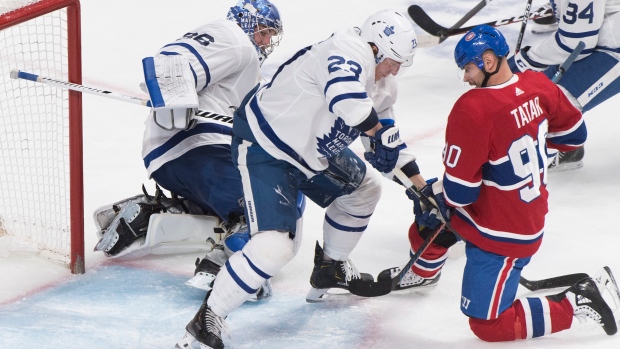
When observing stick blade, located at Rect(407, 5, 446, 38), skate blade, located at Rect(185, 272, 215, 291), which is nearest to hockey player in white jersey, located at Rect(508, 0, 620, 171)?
stick blade, located at Rect(407, 5, 446, 38)

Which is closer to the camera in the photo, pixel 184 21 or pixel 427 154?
pixel 427 154

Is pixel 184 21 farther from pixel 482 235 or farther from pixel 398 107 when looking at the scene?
pixel 482 235

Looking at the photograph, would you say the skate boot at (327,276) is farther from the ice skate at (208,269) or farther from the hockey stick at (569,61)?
the hockey stick at (569,61)

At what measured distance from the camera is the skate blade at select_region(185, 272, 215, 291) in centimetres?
319

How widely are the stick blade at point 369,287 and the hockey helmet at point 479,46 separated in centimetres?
87

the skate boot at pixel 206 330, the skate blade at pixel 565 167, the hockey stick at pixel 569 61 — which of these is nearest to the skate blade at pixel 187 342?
the skate boot at pixel 206 330

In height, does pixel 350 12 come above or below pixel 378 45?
below

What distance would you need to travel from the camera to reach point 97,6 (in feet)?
21.3

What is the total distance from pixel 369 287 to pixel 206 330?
0.67 m

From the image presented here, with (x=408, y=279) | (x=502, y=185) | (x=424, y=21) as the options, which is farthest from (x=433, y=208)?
(x=424, y=21)

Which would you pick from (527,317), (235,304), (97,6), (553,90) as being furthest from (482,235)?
(97,6)

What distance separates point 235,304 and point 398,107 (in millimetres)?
2597

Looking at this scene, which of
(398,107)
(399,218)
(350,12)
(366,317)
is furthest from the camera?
(350,12)

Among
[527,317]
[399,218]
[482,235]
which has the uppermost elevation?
[482,235]
